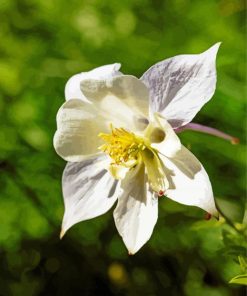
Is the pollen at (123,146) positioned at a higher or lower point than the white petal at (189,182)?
lower

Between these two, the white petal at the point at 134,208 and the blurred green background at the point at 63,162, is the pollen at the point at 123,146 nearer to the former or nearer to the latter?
the white petal at the point at 134,208

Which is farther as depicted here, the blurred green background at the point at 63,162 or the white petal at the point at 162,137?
the blurred green background at the point at 63,162

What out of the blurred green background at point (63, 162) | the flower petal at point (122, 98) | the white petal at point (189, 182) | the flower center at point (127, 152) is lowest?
the blurred green background at point (63, 162)

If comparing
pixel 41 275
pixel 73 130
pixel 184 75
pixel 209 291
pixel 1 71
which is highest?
pixel 184 75

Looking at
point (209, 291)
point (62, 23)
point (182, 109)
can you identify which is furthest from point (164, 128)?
point (62, 23)

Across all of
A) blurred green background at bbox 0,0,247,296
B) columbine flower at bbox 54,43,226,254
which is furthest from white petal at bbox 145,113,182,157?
blurred green background at bbox 0,0,247,296

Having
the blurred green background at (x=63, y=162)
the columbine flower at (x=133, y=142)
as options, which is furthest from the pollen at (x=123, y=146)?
the blurred green background at (x=63, y=162)

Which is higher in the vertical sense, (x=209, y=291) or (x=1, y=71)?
(x=1, y=71)

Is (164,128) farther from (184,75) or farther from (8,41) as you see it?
(8,41)
